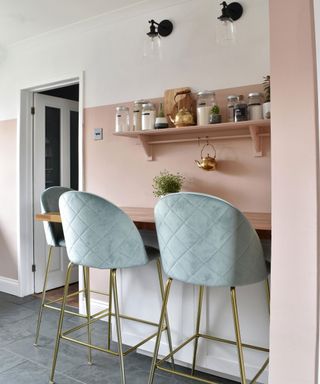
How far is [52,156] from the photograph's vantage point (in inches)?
162

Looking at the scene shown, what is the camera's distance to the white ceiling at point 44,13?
115 inches

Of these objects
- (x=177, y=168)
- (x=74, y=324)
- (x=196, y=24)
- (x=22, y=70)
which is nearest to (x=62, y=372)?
→ (x=74, y=324)

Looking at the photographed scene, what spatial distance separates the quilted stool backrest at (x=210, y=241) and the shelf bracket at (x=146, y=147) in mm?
1335

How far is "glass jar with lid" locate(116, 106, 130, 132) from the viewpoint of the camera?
9.84 ft

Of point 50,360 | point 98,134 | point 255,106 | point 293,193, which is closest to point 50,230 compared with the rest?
point 50,360

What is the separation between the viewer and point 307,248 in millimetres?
1222

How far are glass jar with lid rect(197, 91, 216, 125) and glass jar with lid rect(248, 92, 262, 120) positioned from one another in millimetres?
290

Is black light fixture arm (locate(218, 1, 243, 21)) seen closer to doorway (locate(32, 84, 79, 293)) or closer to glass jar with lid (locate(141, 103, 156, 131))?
glass jar with lid (locate(141, 103, 156, 131))

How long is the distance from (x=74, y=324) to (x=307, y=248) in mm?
2400

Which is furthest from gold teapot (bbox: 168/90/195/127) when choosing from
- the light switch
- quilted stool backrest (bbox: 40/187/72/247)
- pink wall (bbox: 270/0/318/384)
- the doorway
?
the doorway

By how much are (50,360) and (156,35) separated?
2.35 m

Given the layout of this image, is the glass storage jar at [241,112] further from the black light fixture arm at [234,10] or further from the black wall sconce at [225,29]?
the black light fixture arm at [234,10]

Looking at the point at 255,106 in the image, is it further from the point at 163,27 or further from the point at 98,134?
the point at 98,134

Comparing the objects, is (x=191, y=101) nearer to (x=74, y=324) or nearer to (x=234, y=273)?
(x=234, y=273)
